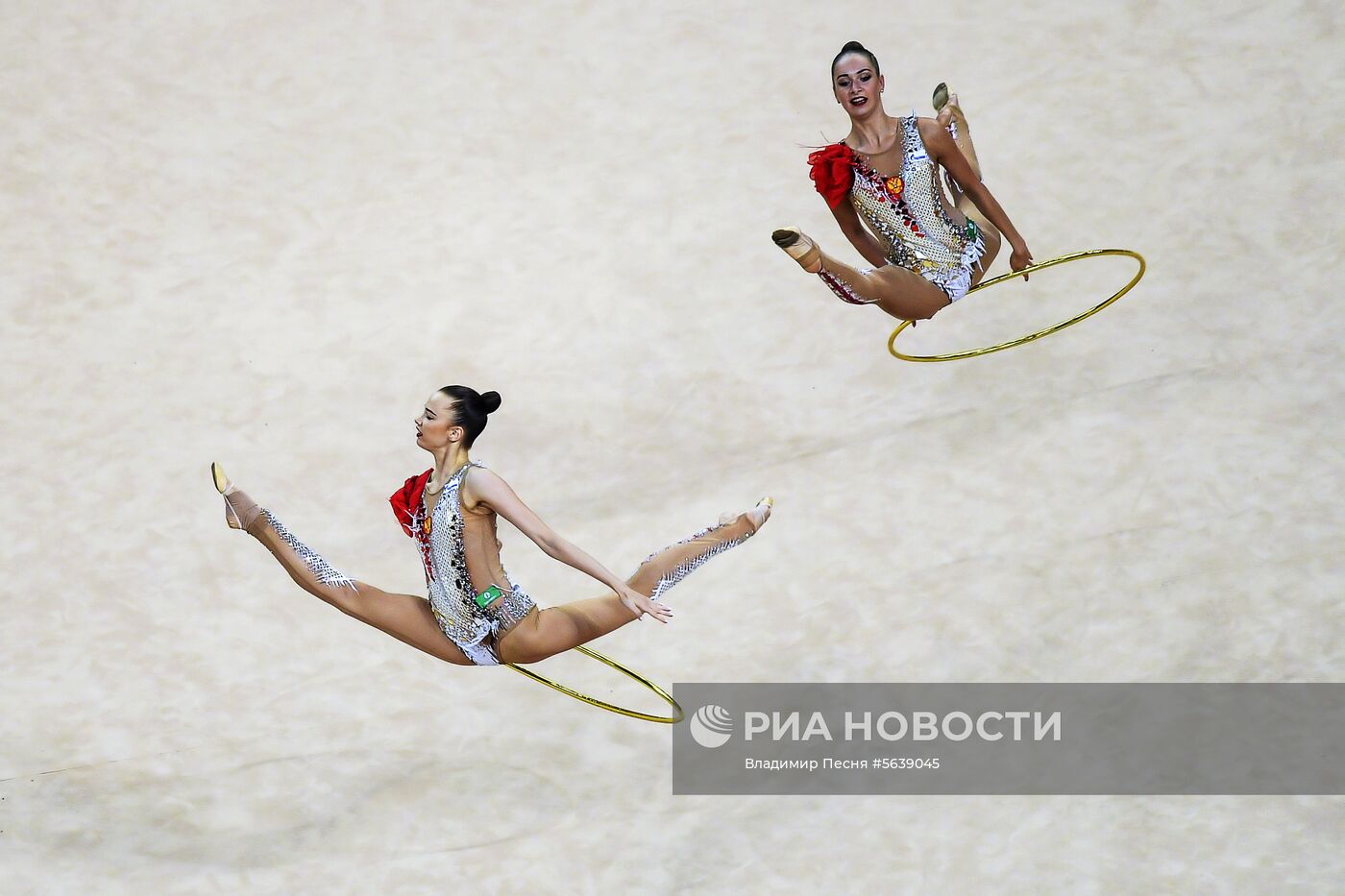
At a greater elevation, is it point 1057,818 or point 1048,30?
point 1048,30

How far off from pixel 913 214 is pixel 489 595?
8.68 ft

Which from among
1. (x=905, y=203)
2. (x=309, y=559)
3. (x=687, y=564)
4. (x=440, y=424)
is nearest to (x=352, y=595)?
(x=309, y=559)

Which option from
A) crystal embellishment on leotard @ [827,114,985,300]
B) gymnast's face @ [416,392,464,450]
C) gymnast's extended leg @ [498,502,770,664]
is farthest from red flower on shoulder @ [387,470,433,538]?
crystal embellishment on leotard @ [827,114,985,300]

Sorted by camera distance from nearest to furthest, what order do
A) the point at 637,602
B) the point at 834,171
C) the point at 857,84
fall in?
1. the point at 637,602
2. the point at 857,84
3. the point at 834,171

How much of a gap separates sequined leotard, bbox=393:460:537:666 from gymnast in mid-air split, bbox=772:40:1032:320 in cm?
191

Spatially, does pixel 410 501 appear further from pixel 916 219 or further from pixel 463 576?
pixel 916 219

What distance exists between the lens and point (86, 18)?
11766 mm

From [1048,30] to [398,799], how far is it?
20.0ft

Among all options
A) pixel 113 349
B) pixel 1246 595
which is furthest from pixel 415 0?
pixel 1246 595

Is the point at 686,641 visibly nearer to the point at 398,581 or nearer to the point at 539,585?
the point at 539,585

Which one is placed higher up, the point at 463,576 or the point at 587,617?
the point at 463,576

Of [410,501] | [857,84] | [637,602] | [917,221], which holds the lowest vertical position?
[637,602]

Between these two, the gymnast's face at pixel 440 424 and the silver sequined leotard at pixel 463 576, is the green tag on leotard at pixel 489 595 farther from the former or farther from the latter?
the gymnast's face at pixel 440 424

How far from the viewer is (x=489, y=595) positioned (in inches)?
305
